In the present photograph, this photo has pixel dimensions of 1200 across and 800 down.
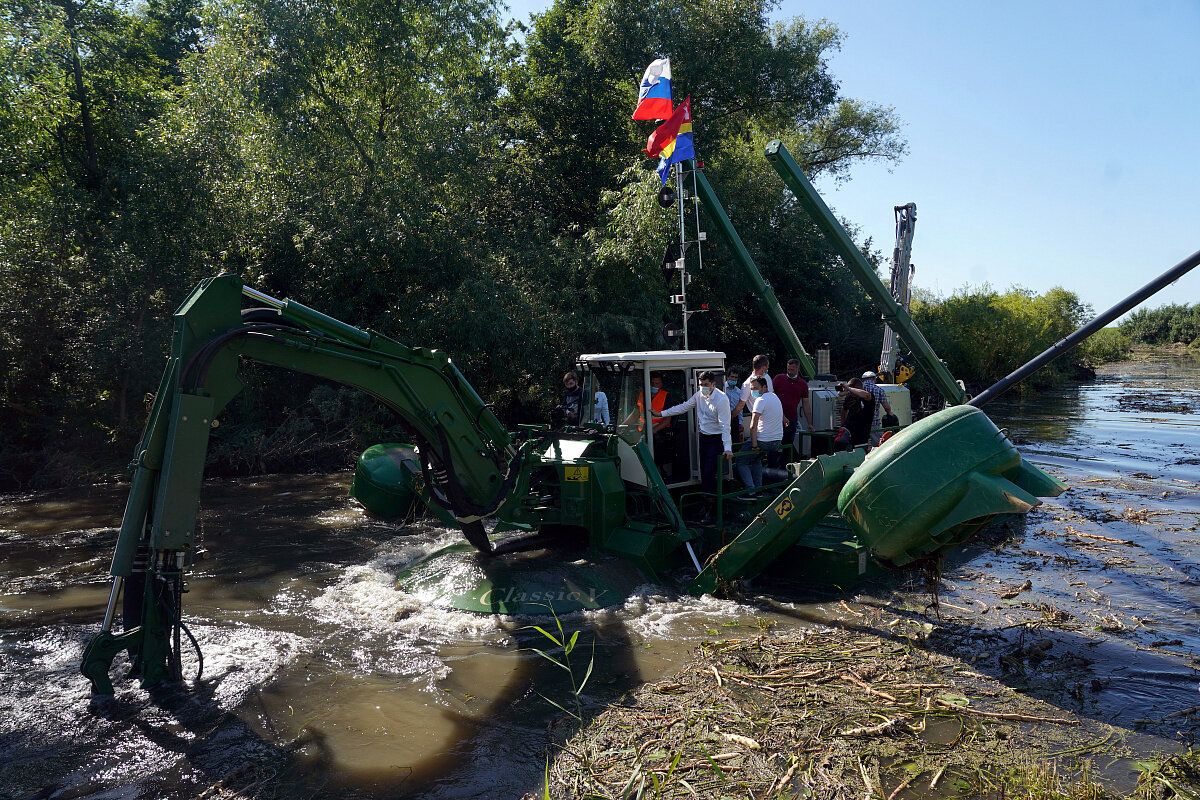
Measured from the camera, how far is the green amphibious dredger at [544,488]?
5281mm

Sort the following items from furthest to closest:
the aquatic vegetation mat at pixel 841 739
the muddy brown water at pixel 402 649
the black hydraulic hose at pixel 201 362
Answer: the black hydraulic hose at pixel 201 362, the muddy brown water at pixel 402 649, the aquatic vegetation mat at pixel 841 739

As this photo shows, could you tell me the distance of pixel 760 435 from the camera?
29.0 feet

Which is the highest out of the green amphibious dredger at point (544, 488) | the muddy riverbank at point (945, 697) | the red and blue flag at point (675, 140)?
the red and blue flag at point (675, 140)

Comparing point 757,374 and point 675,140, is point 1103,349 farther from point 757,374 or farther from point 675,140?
point 757,374

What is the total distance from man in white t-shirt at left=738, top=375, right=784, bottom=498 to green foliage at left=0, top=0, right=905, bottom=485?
32.4 feet

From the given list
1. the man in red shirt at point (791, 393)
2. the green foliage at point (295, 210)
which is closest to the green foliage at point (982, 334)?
the green foliage at point (295, 210)

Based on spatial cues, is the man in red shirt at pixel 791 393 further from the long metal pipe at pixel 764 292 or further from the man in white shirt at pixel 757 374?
the long metal pipe at pixel 764 292

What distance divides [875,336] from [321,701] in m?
26.2

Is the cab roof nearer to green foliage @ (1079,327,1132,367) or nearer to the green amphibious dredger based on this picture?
the green amphibious dredger

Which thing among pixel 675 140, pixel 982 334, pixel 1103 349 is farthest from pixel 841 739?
pixel 1103 349

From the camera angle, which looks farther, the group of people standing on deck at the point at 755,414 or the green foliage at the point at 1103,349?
the green foliage at the point at 1103,349

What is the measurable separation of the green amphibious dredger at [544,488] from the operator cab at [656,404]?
2 cm

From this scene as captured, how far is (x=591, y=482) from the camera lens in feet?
26.0

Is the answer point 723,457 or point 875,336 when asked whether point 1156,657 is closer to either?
point 723,457
